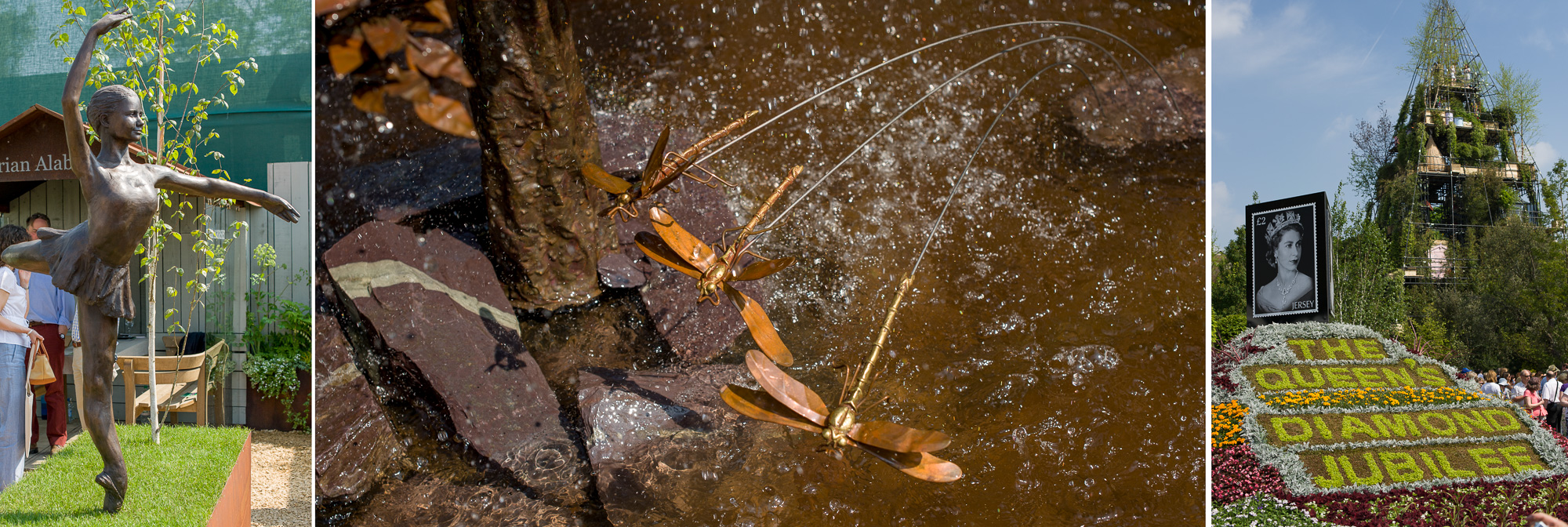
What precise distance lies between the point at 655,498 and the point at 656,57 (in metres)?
1.04

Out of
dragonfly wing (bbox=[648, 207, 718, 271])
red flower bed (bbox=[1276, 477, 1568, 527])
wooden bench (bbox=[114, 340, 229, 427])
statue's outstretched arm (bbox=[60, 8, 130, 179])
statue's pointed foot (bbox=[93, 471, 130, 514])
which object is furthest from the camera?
red flower bed (bbox=[1276, 477, 1568, 527])

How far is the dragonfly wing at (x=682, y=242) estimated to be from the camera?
108 centimetres

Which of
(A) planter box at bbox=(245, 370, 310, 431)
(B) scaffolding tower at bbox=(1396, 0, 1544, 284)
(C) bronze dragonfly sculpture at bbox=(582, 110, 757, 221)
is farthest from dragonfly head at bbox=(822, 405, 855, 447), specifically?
(B) scaffolding tower at bbox=(1396, 0, 1544, 284)

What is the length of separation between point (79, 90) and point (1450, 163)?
1181 cm

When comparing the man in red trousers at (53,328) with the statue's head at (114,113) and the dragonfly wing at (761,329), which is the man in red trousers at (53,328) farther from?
the dragonfly wing at (761,329)

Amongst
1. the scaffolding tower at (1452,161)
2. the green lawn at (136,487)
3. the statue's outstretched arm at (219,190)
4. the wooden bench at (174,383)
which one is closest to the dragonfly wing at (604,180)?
the statue's outstretched arm at (219,190)

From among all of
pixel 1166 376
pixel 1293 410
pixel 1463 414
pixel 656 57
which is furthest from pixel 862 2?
pixel 1463 414

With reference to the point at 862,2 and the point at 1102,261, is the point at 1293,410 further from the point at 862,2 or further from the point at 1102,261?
the point at 862,2

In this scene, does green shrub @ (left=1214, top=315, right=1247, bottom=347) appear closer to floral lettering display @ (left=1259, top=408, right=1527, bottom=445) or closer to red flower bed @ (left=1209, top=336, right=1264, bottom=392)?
red flower bed @ (left=1209, top=336, right=1264, bottom=392)

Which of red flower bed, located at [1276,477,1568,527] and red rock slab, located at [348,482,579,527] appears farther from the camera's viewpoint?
red flower bed, located at [1276,477,1568,527]

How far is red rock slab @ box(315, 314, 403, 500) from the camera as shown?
57.1 inches

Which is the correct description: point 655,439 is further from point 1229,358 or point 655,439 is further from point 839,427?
point 1229,358

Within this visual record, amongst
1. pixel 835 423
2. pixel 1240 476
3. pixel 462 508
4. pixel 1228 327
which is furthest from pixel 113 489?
pixel 1228 327

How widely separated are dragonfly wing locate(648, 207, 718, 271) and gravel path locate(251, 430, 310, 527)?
2326 mm
